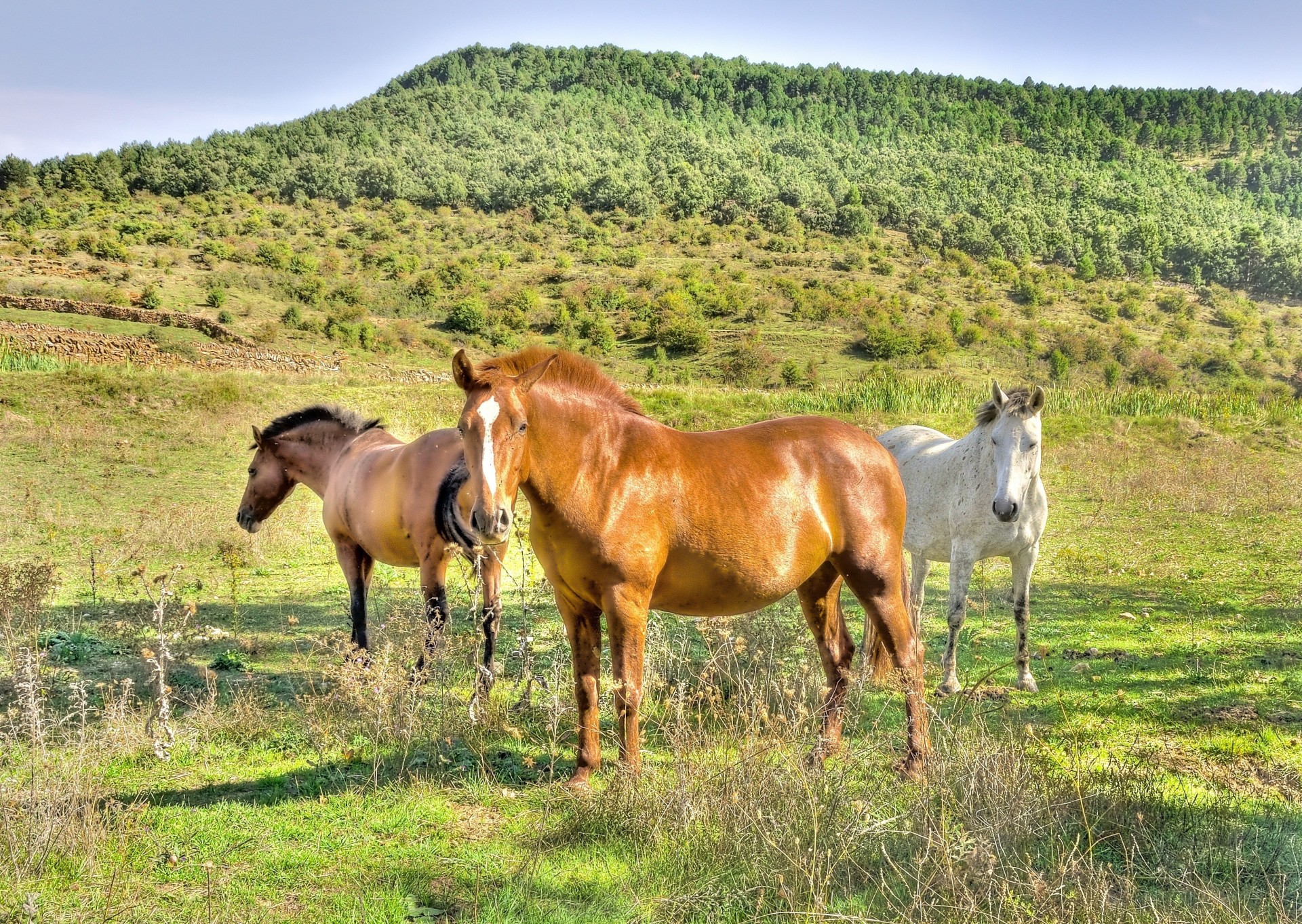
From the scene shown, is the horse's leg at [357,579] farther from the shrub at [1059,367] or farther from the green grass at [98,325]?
the shrub at [1059,367]

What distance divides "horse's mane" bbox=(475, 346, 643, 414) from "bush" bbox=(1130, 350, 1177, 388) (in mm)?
52250

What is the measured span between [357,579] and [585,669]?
320 centimetres

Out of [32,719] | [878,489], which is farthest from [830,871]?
[32,719]

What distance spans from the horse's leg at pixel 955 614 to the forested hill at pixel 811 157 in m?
67.6

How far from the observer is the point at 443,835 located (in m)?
4.12

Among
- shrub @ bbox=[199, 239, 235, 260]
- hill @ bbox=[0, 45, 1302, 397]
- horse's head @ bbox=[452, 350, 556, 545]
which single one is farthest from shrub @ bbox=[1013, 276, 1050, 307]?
horse's head @ bbox=[452, 350, 556, 545]

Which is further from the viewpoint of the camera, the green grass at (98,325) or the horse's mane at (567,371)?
the green grass at (98,325)

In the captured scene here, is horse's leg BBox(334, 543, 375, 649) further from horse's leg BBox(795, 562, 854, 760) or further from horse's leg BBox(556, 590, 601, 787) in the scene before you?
horse's leg BBox(795, 562, 854, 760)

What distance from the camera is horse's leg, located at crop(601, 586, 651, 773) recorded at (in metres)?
4.28

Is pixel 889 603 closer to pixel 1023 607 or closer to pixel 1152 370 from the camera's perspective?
pixel 1023 607

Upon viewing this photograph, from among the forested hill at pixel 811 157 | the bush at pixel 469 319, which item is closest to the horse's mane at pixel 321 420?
the bush at pixel 469 319

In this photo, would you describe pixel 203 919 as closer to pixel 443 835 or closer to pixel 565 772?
pixel 443 835

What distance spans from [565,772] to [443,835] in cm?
91

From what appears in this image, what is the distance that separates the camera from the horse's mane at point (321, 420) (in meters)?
7.47
